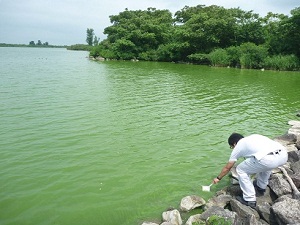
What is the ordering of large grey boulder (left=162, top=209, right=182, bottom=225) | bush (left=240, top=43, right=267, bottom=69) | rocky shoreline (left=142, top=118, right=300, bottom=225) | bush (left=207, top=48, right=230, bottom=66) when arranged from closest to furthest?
rocky shoreline (left=142, top=118, right=300, bottom=225)
large grey boulder (left=162, top=209, right=182, bottom=225)
bush (left=240, top=43, right=267, bottom=69)
bush (left=207, top=48, right=230, bottom=66)

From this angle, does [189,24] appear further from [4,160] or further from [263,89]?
[4,160]

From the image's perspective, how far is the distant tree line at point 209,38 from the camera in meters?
43.5

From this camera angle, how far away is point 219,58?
153 feet

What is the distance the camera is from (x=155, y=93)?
69.5ft

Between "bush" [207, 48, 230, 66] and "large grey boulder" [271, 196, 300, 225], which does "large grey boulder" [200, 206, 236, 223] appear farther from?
"bush" [207, 48, 230, 66]

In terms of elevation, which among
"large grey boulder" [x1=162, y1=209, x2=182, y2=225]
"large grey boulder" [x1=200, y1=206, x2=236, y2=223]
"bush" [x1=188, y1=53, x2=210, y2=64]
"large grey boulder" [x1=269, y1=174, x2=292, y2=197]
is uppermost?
"bush" [x1=188, y1=53, x2=210, y2=64]

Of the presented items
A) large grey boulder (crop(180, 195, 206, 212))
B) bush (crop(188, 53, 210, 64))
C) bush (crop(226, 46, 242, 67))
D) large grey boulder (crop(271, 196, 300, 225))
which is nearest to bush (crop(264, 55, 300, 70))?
bush (crop(226, 46, 242, 67))

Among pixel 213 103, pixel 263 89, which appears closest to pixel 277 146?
pixel 213 103

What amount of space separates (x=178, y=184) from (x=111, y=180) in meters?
1.91

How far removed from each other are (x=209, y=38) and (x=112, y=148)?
1789 inches

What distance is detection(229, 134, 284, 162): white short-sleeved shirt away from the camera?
6.15 metres

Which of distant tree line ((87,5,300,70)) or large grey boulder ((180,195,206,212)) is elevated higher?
distant tree line ((87,5,300,70))

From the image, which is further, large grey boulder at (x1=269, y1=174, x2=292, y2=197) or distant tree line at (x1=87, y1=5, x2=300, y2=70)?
distant tree line at (x1=87, y1=5, x2=300, y2=70)

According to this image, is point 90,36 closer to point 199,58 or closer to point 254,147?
point 199,58
